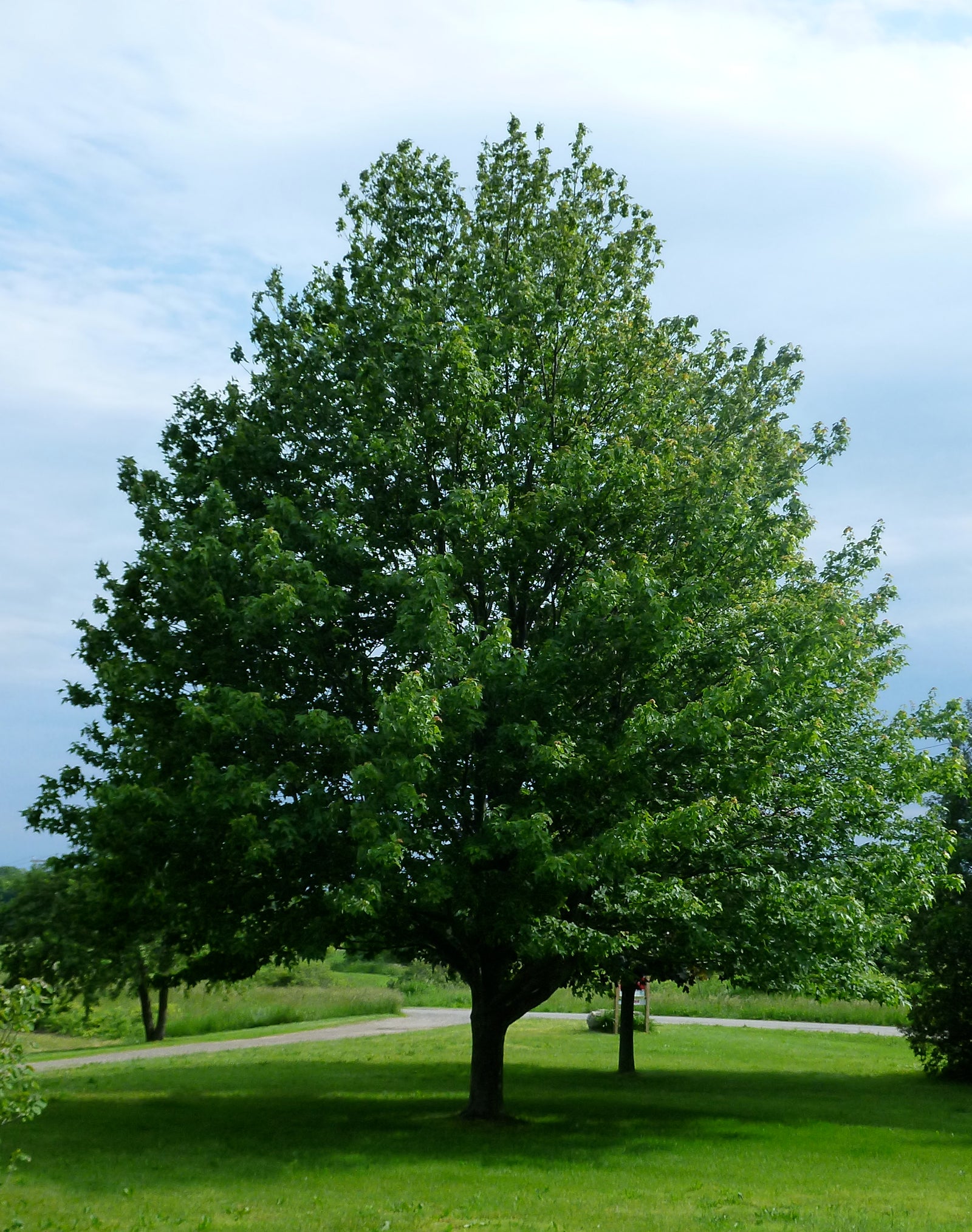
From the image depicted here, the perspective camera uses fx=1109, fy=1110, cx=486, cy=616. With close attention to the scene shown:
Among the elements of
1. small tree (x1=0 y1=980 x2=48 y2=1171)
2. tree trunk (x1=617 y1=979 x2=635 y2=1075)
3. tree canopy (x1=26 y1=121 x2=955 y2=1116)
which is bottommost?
tree trunk (x1=617 y1=979 x2=635 y2=1075)

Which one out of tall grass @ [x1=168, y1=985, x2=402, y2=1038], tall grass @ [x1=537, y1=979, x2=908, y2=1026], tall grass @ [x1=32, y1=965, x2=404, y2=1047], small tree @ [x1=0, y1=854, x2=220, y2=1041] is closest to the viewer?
small tree @ [x1=0, y1=854, x2=220, y2=1041]

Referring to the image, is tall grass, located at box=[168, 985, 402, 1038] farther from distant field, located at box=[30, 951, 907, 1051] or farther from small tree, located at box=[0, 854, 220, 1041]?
small tree, located at box=[0, 854, 220, 1041]

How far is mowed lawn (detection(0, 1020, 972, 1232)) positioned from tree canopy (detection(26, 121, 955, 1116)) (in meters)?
2.34

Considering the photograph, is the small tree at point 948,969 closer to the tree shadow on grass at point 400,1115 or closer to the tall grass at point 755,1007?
the tree shadow on grass at point 400,1115

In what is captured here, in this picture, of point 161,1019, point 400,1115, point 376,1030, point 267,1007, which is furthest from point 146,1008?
point 400,1115

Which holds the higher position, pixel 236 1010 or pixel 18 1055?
pixel 18 1055

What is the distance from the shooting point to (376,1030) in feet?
115

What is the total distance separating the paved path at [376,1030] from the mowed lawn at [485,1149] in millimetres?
1873

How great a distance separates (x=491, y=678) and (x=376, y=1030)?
24.0 m

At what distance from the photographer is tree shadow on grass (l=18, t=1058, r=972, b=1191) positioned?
45.2ft

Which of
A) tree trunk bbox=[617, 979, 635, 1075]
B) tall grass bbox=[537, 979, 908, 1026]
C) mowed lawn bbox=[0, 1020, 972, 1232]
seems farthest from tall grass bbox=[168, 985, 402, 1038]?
tree trunk bbox=[617, 979, 635, 1075]

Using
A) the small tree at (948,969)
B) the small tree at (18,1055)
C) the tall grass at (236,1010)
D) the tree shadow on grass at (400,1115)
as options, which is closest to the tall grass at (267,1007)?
the tall grass at (236,1010)

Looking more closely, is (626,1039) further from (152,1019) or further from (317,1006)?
(317,1006)

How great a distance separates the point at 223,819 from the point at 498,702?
13.1ft
